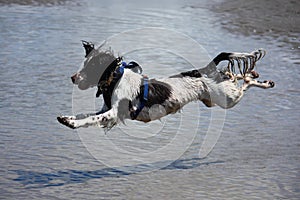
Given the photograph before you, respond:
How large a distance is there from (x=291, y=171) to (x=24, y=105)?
3.40m

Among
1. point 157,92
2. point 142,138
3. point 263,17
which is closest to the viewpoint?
point 157,92

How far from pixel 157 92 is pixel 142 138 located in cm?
95

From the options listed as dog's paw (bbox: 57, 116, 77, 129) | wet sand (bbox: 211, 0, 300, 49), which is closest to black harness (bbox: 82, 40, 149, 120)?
dog's paw (bbox: 57, 116, 77, 129)

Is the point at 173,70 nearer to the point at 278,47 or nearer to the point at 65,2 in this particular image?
the point at 278,47

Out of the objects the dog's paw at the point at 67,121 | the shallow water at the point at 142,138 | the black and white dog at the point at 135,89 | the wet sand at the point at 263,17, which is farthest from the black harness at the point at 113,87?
the wet sand at the point at 263,17

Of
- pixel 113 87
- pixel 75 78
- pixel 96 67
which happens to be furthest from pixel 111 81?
pixel 75 78

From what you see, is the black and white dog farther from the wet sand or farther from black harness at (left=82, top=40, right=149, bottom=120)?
the wet sand

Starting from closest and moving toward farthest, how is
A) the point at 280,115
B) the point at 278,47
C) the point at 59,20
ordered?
1. the point at 280,115
2. the point at 278,47
3. the point at 59,20

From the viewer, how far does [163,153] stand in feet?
22.7

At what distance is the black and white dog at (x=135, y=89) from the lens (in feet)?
20.4

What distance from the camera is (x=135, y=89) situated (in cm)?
632

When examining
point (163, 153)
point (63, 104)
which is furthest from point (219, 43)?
point (163, 153)

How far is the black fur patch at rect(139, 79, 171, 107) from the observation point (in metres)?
6.41

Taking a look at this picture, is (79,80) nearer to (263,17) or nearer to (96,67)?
(96,67)
